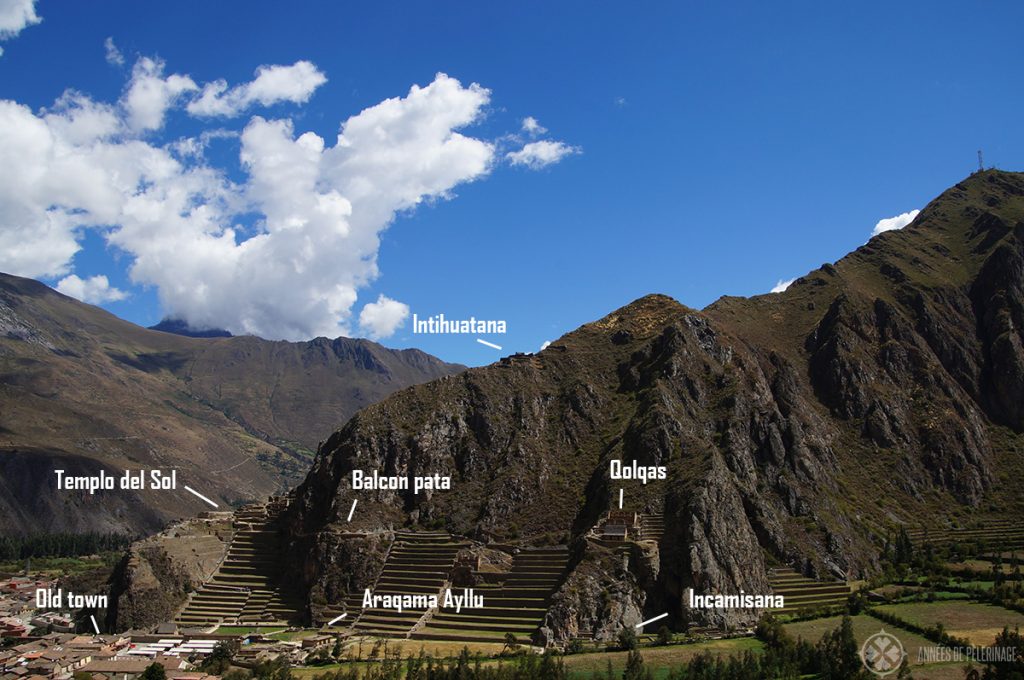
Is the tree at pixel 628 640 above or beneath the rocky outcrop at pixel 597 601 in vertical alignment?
beneath

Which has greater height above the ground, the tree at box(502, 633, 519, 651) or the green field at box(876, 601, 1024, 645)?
the green field at box(876, 601, 1024, 645)

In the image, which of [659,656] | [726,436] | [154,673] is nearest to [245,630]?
[154,673]

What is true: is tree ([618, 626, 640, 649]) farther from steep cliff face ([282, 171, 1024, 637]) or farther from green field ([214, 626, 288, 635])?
green field ([214, 626, 288, 635])

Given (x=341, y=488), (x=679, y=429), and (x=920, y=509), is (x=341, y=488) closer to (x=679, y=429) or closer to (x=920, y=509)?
(x=679, y=429)

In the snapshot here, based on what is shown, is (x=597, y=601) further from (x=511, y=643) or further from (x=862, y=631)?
(x=862, y=631)

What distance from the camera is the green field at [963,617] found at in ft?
242

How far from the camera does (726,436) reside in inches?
4555

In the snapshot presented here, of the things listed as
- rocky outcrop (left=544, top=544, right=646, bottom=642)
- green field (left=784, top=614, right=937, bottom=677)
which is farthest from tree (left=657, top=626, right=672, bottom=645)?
green field (left=784, top=614, right=937, bottom=677)

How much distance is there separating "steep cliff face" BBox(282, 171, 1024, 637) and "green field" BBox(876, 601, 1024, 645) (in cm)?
1341

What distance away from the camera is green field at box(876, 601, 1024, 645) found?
73.8m

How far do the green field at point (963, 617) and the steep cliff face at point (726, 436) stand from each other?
Answer: 13407 millimetres

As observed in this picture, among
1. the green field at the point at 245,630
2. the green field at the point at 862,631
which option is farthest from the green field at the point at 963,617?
the green field at the point at 245,630

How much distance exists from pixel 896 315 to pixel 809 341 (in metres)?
15.3

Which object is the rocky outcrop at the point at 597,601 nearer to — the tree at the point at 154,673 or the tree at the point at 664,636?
the tree at the point at 664,636
